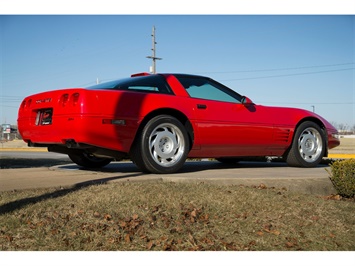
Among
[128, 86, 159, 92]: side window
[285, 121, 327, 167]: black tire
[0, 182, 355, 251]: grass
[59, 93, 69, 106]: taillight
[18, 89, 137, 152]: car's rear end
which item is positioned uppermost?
[128, 86, 159, 92]: side window

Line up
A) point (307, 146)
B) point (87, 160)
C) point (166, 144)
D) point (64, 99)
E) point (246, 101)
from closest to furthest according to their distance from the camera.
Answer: point (64, 99), point (166, 144), point (246, 101), point (87, 160), point (307, 146)

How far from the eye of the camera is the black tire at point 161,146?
17.7 ft

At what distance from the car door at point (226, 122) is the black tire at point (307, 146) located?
2.24 feet

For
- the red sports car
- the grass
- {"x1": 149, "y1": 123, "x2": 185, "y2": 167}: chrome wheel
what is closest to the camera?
the grass

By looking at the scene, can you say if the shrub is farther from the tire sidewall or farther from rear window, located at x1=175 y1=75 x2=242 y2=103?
the tire sidewall

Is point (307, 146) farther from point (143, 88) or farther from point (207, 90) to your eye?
point (143, 88)

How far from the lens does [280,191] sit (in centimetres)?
480

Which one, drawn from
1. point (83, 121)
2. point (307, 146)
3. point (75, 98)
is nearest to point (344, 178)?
point (307, 146)

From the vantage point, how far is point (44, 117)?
5.52 m

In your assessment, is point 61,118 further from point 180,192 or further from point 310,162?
point 310,162

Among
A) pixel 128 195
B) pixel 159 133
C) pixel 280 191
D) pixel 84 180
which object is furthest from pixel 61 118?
pixel 280 191

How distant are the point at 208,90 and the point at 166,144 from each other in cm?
115

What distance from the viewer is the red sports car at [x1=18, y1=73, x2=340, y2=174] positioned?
5043 mm

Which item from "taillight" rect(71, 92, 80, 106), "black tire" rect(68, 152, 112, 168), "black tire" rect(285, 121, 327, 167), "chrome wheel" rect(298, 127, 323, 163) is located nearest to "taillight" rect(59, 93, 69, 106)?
"taillight" rect(71, 92, 80, 106)
